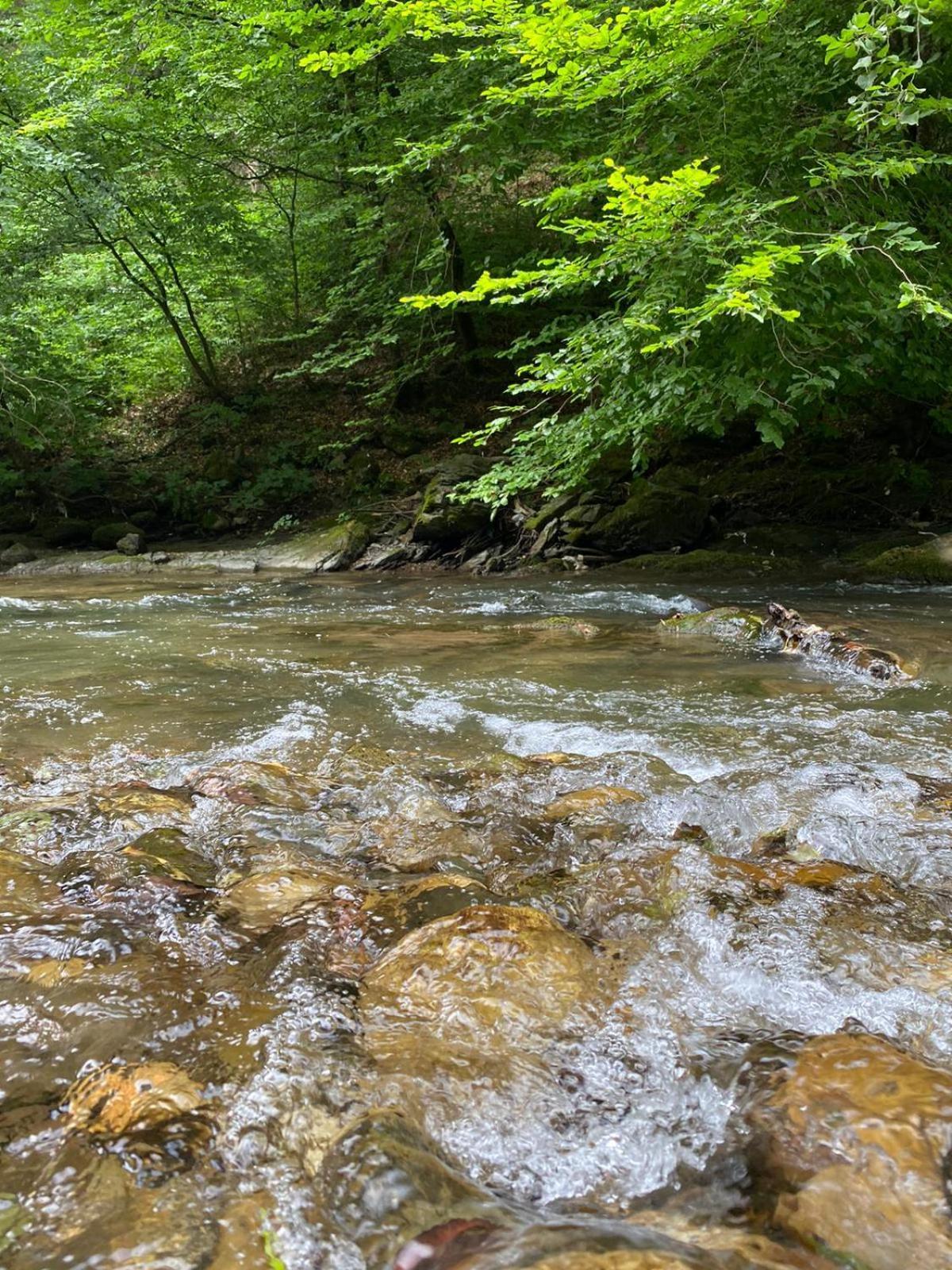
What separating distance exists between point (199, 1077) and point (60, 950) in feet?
2.46

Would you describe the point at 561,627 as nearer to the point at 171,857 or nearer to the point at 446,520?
the point at 171,857

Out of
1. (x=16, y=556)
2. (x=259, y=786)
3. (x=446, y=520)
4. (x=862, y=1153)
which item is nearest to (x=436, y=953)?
(x=862, y=1153)

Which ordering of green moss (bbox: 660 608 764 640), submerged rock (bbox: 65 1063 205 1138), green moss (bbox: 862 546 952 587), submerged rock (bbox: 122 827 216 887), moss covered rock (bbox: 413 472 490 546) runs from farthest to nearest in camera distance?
moss covered rock (bbox: 413 472 490 546) → green moss (bbox: 862 546 952 587) → green moss (bbox: 660 608 764 640) → submerged rock (bbox: 122 827 216 887) → submerged rock (bbox: 65 1063 205 1138)

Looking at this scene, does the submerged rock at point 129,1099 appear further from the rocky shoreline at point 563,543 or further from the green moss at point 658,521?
the green moss at point 658,521

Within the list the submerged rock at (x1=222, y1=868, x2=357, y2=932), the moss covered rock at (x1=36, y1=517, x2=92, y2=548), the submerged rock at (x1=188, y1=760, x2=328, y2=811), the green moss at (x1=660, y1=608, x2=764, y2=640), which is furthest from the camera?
the moss covered rock at (x1=36, y1=517, x2=92, y2=548)

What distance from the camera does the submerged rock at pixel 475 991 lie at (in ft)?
6.32

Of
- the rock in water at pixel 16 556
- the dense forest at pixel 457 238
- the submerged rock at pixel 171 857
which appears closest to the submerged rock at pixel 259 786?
the submerged rock at pixel 171 857

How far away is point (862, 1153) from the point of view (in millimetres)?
1476

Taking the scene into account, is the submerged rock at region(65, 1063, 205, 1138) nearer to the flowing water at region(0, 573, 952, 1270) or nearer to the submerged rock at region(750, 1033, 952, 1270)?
the flowing water at region(0, 573, 952, 1270)

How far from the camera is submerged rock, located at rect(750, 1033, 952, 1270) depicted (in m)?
1.34

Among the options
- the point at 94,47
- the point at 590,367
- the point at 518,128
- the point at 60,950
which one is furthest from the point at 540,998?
the point at 94,47

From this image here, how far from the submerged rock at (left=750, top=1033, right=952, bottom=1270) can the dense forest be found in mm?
3915

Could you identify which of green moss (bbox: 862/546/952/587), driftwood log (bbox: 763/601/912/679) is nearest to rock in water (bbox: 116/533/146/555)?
driftwood log (bbox: 763/601/912/679)

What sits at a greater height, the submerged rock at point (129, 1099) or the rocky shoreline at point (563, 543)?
the rocky shoreline at point (563, 543)
